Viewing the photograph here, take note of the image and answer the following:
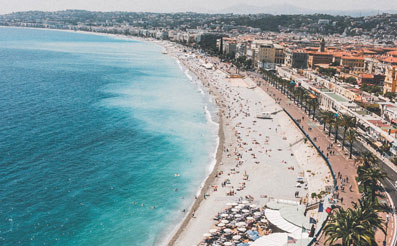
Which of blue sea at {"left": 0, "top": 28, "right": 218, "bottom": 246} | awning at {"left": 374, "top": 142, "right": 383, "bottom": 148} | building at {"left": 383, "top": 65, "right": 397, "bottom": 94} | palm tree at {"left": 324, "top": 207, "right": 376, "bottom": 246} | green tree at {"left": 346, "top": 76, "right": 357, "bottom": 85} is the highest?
building at {"left": 383, "top": 65, "right": 397, "bottom": 94}

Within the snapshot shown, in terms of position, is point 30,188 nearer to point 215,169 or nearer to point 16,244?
point 16,244

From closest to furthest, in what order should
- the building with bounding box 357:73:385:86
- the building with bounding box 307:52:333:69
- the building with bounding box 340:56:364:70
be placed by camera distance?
the building with bounding box 357:73:385:86
the building with bounding box 340:56:364:70
the building with bounding box 307:52:333:69

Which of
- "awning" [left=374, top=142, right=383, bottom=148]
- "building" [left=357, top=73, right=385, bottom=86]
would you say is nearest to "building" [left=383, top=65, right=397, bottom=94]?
"building" [left=357, top=73, right=385, bottom=86]

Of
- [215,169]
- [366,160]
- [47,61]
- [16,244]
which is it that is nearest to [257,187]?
[215,169]

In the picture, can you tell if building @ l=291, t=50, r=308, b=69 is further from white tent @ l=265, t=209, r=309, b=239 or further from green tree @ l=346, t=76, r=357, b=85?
white tent @ l=265, t=209, r=309, b=239

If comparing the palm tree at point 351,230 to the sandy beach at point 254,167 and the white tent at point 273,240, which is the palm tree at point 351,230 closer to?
the white tent at point 273,240

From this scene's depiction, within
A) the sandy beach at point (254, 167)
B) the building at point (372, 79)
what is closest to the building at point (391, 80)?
the building at point (372, 79)

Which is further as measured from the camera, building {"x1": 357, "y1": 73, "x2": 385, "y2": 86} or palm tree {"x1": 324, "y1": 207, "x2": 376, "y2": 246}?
building {"x1": 357, "y1": 73, "x2": 385, "y2": 86}
